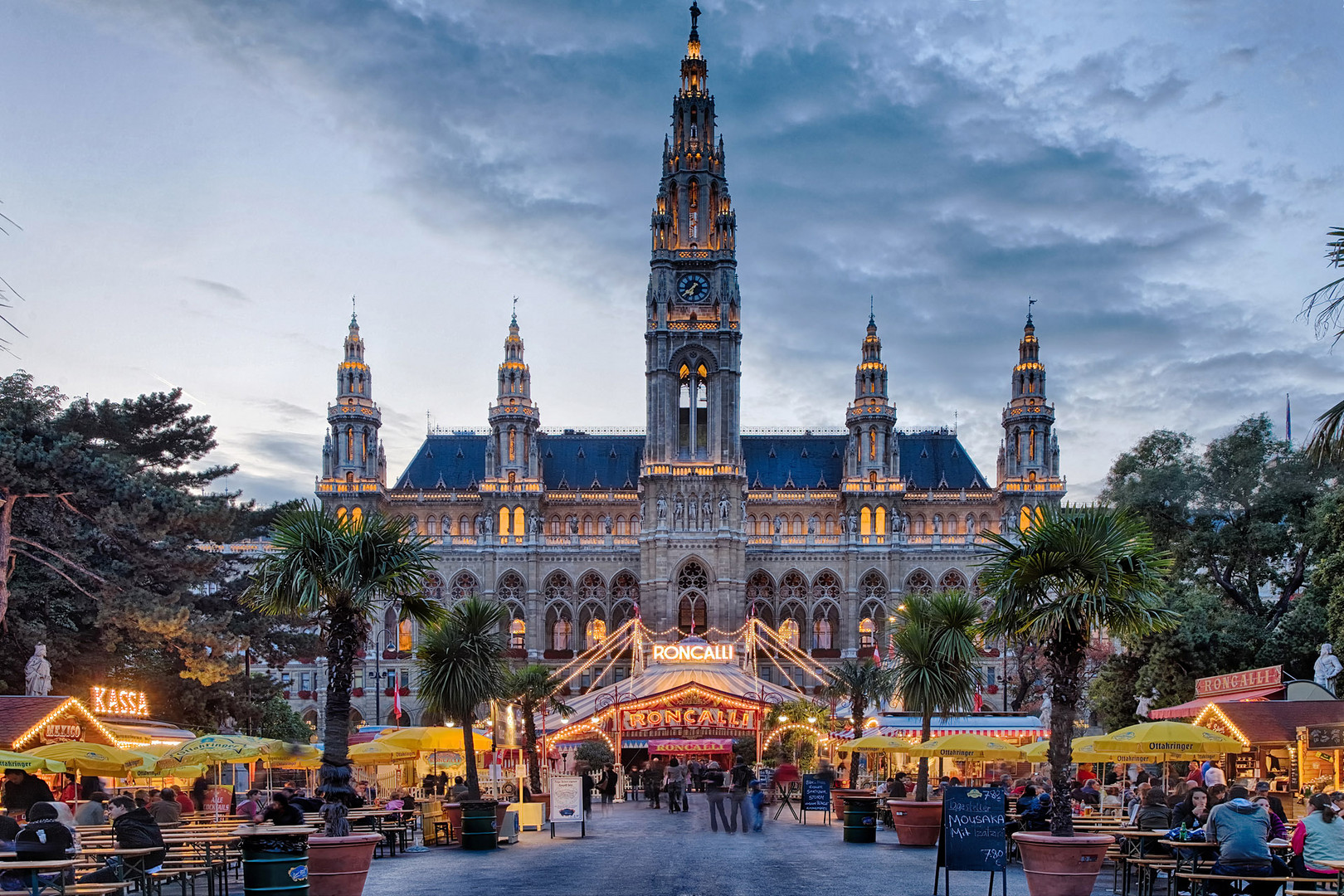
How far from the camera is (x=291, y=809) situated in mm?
19219

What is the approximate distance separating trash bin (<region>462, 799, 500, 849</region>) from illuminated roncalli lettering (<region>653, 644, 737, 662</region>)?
37.0 m

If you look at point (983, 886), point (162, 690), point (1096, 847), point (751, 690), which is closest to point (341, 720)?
point (983, 886)

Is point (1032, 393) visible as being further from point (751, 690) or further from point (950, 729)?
point (950, 729)

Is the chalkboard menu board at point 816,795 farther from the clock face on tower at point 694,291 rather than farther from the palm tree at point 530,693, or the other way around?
the clock face on tower at point 694,291

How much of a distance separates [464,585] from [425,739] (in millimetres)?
57643

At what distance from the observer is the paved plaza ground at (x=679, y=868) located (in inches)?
845

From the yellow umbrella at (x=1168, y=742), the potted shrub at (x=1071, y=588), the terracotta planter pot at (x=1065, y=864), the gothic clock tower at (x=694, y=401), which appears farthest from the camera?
the gothic clock tower at (x=694, y=401)

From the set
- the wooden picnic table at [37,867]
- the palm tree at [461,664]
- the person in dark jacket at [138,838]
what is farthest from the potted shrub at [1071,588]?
the palm tree at [461,664]

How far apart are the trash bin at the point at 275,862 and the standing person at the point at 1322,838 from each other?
39.0 ft

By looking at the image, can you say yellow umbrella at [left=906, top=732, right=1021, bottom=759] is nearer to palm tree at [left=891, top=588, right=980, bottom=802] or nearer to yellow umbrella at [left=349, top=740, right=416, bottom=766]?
palm tree at [left=891, top=588, right=980, bottom=802]

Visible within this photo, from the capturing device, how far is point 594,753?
5891 cm

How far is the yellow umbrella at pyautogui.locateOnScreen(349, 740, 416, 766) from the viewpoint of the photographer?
37125mm

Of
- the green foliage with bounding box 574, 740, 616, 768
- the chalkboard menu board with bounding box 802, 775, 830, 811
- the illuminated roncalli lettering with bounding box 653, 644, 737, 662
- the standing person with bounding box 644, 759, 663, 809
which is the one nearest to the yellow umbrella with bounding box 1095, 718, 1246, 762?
the chalkboard menu board with bounding box 802, 775, 830, 811

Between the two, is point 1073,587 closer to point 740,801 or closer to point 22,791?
point 740,801
